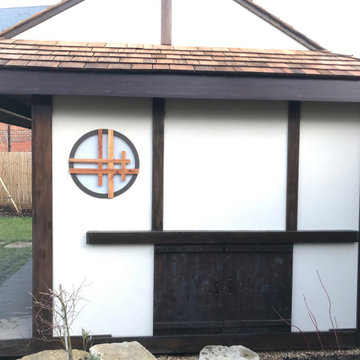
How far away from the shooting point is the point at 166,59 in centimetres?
354

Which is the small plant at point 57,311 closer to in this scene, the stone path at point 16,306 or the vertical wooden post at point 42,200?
the vertical wooden post at point 42,200

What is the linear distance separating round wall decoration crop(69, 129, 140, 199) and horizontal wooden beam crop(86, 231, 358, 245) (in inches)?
17.9

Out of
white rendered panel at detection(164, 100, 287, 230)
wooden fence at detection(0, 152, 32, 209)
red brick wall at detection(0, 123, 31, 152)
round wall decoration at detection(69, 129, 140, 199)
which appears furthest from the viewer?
red brick wall at detection(0, 123, 31, 152)

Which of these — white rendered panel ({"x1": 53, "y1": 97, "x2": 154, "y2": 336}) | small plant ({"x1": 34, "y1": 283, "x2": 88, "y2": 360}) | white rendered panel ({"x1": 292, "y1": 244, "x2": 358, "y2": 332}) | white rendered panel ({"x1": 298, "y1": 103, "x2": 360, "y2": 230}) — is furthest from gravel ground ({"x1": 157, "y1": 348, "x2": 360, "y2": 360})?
white rendered panel ({"x1": 298, "y1": 103, "x2": 360, "y2": 230})

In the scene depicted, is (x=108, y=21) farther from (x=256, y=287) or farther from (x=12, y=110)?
(x=256, y=287)

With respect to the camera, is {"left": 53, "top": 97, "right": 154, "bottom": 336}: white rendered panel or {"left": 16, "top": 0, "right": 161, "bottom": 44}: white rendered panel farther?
{"left": 16, "top": 0, "right": 161, "bottom": 44}: white rendered panel

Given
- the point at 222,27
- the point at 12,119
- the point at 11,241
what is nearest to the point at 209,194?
the point at 222,27

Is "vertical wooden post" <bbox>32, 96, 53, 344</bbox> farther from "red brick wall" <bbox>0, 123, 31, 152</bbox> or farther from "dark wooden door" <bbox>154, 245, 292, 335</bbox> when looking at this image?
"red brick wall" <bbox>0, 123, 31, 152</bbox>

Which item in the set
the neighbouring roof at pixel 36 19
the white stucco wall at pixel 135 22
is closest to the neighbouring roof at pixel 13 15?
the neighbouring roof at pixel 36 19

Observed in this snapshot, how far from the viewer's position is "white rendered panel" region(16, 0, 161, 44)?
4.14 metres

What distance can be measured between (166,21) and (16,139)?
12.2 meters

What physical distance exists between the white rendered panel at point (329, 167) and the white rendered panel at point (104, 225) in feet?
5.75

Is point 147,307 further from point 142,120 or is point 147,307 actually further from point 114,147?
point 142,120

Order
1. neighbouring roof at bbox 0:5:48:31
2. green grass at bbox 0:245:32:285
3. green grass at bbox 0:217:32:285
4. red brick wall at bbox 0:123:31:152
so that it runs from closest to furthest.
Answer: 1. green grass at bbox 0:245:32:285
2. green grass at bbox 0:217:32:285
3. neighbouring roof at bbox 0:5:48:31
4. red brick wall at bbox 0:123:31:152
